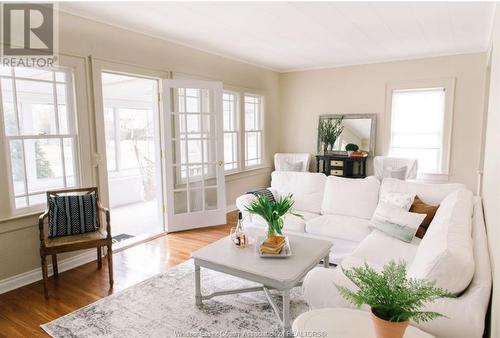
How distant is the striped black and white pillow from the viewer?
9.80 ft

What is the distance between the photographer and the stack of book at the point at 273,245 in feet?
7.84

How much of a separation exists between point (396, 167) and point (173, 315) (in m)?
4.24

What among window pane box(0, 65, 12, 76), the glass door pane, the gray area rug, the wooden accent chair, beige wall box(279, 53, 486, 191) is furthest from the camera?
the glass door pane

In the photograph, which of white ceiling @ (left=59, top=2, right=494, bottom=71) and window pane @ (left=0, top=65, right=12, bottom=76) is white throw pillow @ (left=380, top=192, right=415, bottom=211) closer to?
white ceiling @ (left=59, top=2, right=494, bottom=71)

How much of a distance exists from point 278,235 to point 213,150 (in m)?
2.51

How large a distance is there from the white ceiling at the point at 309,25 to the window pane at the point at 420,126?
0.69 meters

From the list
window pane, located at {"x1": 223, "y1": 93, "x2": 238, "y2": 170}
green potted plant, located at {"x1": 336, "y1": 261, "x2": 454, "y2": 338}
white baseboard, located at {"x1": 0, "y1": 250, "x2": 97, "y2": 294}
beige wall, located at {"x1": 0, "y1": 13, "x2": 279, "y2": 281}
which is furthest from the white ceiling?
green potted plant, located at {"x1": 336, "y1": 261, "x2": 454, "y2": 338}

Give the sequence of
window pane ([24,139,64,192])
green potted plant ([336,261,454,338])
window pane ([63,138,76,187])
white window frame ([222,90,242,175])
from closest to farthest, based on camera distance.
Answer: green potted plant ([336,261,454,338]) < window pane ([24,139,64,192]) < window pane ([63,138,76,187]) < white window frame ([222,90,242,175])

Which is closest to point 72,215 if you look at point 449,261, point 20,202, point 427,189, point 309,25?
point 20,202

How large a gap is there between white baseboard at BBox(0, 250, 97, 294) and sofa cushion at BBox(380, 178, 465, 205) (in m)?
3.21

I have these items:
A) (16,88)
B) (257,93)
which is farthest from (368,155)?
(16,88)

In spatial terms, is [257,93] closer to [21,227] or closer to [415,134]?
[415,134]

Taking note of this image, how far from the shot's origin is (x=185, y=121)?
14.7ft

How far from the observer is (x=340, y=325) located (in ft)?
4.49
